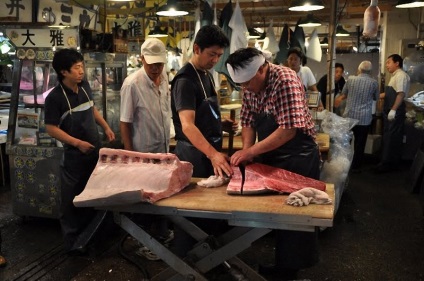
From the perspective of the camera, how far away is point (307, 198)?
283cm

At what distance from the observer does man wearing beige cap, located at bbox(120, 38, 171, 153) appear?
4.55 m

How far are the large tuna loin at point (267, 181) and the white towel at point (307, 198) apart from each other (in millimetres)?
186

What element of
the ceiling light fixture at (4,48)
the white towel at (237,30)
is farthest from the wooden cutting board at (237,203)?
the ceiling light fixture at (4,48)

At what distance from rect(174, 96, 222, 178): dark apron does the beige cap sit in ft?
2.97

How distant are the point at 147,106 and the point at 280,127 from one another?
183cm

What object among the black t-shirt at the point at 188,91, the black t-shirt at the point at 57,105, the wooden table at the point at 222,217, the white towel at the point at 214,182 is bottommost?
the wooden table at the point at 222,217

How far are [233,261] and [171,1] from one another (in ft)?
14.1

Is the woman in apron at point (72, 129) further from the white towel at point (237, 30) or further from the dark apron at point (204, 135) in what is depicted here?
the white towel at point (237, 30)

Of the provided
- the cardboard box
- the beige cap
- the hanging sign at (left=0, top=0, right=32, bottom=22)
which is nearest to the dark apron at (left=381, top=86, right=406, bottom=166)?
the cardboard box

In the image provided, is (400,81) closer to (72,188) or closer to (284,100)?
(284,100)

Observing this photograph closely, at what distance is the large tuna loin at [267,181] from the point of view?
10.1 feet

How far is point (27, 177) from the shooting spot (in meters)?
5.53

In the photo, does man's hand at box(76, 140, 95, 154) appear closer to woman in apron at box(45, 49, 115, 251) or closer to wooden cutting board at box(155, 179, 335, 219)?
woman in apron at box(45, 49, 115, 251)

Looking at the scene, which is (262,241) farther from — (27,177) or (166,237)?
(27,177)
